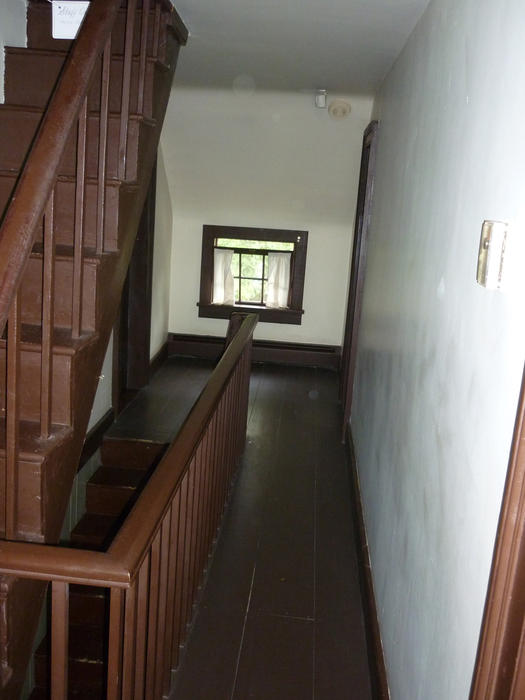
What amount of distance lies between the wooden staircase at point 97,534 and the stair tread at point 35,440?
1.74m

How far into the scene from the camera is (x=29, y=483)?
1821 millimetres

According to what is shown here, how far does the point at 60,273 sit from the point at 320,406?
3298 millimetres

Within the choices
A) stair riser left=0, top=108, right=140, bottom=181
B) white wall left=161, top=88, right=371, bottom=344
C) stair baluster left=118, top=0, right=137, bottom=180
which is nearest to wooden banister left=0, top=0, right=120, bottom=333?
stair baluster left=118, top=0, right=137, bottom=180

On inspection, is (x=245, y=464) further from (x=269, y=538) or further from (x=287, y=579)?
(x=287, y=579)

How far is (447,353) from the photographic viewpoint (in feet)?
5.34

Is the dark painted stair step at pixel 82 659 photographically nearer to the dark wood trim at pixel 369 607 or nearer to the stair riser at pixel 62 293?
the dark wood trim at pixel 369 607

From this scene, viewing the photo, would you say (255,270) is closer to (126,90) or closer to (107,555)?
(126,90)

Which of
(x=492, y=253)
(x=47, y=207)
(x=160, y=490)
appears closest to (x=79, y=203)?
(x=47, y=207)

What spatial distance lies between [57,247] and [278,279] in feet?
13.4

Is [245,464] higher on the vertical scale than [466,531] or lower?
lower

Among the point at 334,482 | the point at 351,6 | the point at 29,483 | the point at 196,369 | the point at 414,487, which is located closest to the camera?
the point at 29,483

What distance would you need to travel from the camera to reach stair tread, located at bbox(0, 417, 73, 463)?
179cm

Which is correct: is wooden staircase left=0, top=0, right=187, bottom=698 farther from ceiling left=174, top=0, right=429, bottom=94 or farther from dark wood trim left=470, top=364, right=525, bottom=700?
dark wood trim left=470, top=364, right=525, bottom=700

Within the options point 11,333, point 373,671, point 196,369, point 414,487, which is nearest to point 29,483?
point 11,333
